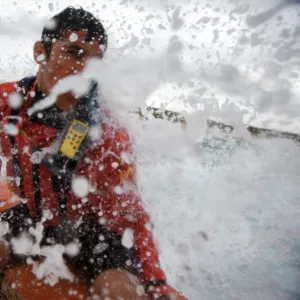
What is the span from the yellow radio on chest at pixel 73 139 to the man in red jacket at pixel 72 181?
0.01 meters

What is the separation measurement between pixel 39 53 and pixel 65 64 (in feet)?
1.21

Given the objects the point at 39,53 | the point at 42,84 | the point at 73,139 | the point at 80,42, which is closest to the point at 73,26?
the point at 80,42

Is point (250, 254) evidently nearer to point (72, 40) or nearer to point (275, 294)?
point (275, 294)

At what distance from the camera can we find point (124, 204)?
6.73 ft

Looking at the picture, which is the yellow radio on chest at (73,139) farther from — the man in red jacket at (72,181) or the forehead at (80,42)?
the forehead at (80,42)

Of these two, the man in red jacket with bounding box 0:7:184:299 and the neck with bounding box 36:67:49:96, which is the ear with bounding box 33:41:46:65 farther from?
the neck with bounding box 36:67:49:96

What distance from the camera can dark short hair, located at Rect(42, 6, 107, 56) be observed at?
2.19 meters

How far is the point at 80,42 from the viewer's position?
82.4 inches

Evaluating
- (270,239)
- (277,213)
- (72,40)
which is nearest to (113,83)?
(72,40)

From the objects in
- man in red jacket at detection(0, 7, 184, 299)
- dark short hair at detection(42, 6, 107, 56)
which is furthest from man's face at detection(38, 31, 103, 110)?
dark short hair at detection(42, 6, 107, 56)

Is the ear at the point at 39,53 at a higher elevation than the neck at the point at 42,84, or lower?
higher

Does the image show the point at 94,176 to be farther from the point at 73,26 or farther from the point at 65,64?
the point at 73,26

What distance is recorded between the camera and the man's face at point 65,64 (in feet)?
6.63

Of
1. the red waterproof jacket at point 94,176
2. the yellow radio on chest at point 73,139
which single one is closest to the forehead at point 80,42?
the red waterproof jacket at point 94,176
